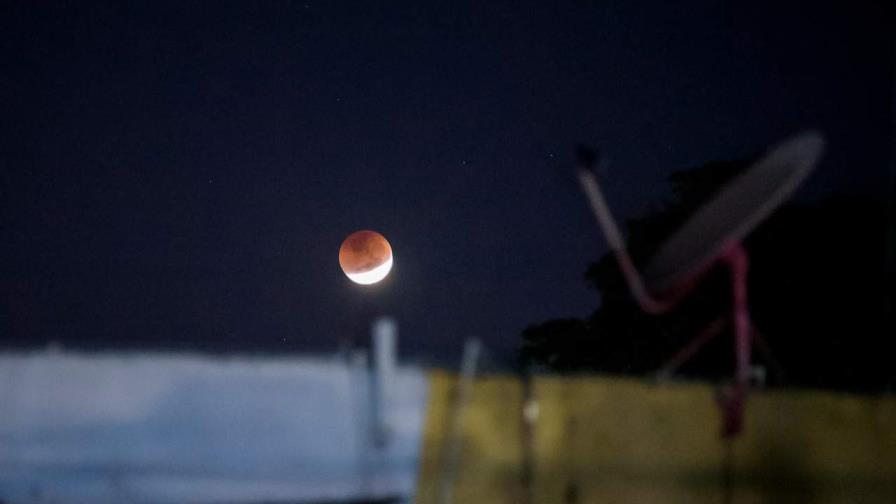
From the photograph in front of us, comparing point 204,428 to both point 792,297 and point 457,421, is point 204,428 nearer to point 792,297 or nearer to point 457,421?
point 457,421

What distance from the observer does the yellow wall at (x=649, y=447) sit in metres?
5.16

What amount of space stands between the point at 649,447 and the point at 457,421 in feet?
3.64

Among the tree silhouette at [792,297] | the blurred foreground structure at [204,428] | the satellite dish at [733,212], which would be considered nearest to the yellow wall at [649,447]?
the blurred foreground structure at [204,428]

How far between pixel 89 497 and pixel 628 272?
3209 millimetres

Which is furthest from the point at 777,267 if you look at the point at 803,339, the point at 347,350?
the point at 347,350

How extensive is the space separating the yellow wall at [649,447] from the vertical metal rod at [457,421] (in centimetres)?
4

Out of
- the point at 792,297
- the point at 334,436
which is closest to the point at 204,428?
the point at 334,436

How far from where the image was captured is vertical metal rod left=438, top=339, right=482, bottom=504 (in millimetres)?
5121

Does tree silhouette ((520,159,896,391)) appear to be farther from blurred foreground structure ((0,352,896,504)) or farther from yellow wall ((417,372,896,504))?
blurred foreground structure ((0,352,896,504))

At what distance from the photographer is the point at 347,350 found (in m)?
5.30

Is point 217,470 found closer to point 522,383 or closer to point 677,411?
point 522,383

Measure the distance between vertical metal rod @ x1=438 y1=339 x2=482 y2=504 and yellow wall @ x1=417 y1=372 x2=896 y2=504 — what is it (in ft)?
0.12

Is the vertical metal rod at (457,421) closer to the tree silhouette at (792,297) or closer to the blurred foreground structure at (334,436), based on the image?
the blurred foreground structure at (334,436)

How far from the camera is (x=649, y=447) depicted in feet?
17.3
